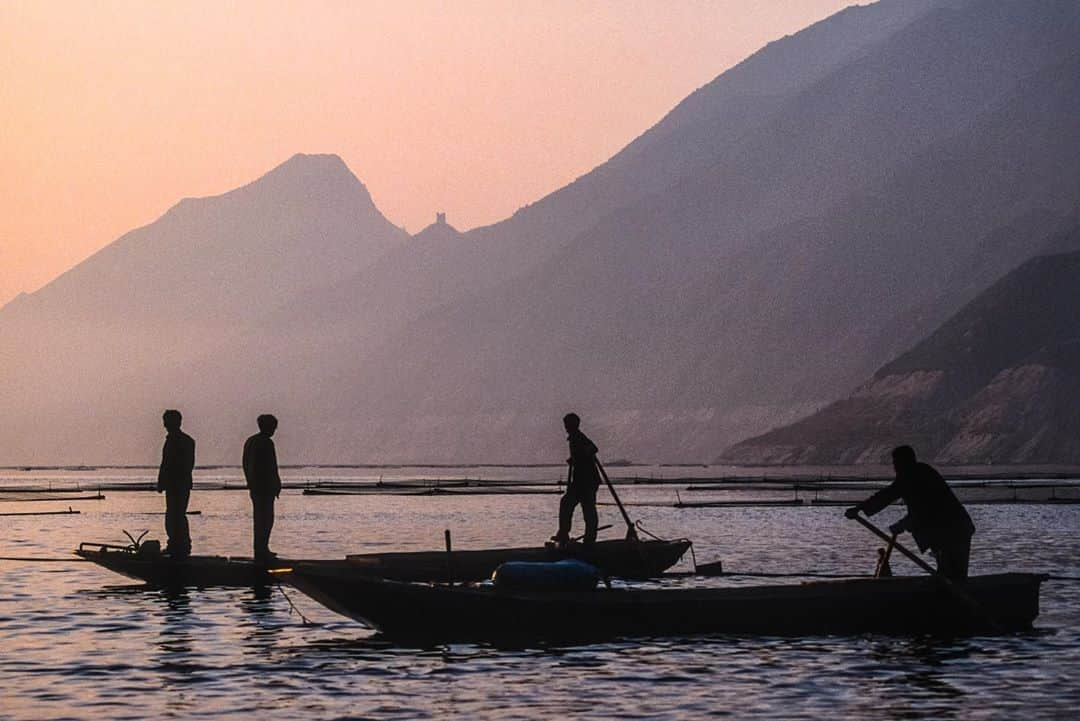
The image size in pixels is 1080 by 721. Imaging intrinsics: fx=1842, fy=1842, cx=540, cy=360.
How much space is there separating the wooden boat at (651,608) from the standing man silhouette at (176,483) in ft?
26.9

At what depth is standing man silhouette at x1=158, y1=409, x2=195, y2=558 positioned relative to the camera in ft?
117

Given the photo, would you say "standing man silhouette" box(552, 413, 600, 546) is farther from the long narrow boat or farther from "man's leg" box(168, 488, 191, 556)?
"man's leg" box(168, 488, 191, 556)

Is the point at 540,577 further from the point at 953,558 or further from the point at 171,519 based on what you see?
the point at 171,519

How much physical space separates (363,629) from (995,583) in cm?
1013

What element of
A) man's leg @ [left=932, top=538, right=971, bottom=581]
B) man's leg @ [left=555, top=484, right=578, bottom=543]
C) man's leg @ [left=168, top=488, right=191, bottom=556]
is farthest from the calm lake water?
man's leg @ [left=555, top=484, right=578, bottom=543]

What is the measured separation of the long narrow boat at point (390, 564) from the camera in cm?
3509

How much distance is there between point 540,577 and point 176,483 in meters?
10.6

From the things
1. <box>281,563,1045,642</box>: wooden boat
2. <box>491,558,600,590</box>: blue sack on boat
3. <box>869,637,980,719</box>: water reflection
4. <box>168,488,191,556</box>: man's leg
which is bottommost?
<box>869,637,980,719</box>: water reflection

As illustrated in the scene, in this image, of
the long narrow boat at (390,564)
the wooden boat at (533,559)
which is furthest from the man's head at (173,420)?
the wooden boat at (533,559)

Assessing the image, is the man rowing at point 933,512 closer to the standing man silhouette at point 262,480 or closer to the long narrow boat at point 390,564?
the long narrow boat at point 390,564

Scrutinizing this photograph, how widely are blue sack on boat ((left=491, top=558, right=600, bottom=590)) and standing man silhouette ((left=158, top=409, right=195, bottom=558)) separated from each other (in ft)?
32.2

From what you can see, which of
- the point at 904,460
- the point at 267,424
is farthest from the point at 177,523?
the point at 904,460

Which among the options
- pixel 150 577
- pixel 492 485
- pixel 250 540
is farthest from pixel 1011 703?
pixel 492 485

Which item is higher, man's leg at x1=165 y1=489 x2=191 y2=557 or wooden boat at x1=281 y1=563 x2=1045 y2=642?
man's leg at x1=165 y1=489 x2=191 y2=557
